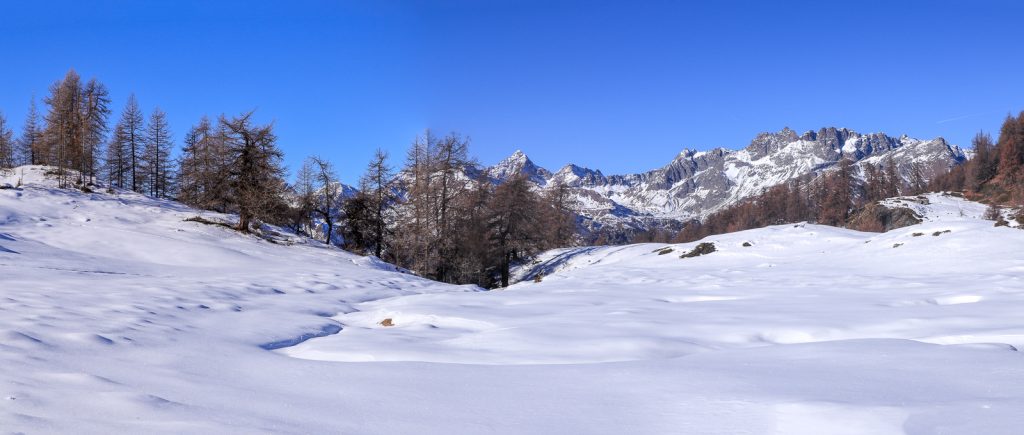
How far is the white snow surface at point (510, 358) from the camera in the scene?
325 cm

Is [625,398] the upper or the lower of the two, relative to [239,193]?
lower

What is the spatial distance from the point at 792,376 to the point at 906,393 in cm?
76

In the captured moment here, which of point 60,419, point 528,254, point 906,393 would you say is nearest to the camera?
point 60,419

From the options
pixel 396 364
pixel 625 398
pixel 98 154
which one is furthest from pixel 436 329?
pixel 98 154

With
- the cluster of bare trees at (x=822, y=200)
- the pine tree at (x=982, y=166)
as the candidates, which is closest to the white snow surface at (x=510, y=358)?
the cluster of bare trees at (x=822, y=200)

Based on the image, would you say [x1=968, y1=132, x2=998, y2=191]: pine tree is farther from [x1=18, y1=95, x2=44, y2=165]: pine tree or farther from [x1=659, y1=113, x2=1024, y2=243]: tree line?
[x1=18, y1=95, x2=44, y2=165]: pine tree

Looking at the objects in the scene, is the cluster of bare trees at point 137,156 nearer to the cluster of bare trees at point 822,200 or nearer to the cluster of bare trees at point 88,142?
the cluster of bare trees at point 88,142

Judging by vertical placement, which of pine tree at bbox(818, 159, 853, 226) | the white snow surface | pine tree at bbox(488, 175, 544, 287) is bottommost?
the white snow surface

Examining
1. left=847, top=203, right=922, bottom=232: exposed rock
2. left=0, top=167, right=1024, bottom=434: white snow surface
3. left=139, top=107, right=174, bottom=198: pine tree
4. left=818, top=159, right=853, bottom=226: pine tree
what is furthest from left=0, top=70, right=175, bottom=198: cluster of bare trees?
left=818, top=159, right=853, bottom=226: pine tree

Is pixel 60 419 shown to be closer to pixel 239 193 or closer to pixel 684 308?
pixel 684 308

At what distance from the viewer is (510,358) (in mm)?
5504

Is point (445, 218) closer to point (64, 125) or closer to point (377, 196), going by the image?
point (377, 196)

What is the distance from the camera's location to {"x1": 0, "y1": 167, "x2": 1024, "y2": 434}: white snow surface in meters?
3.25

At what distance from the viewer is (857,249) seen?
852 inches
